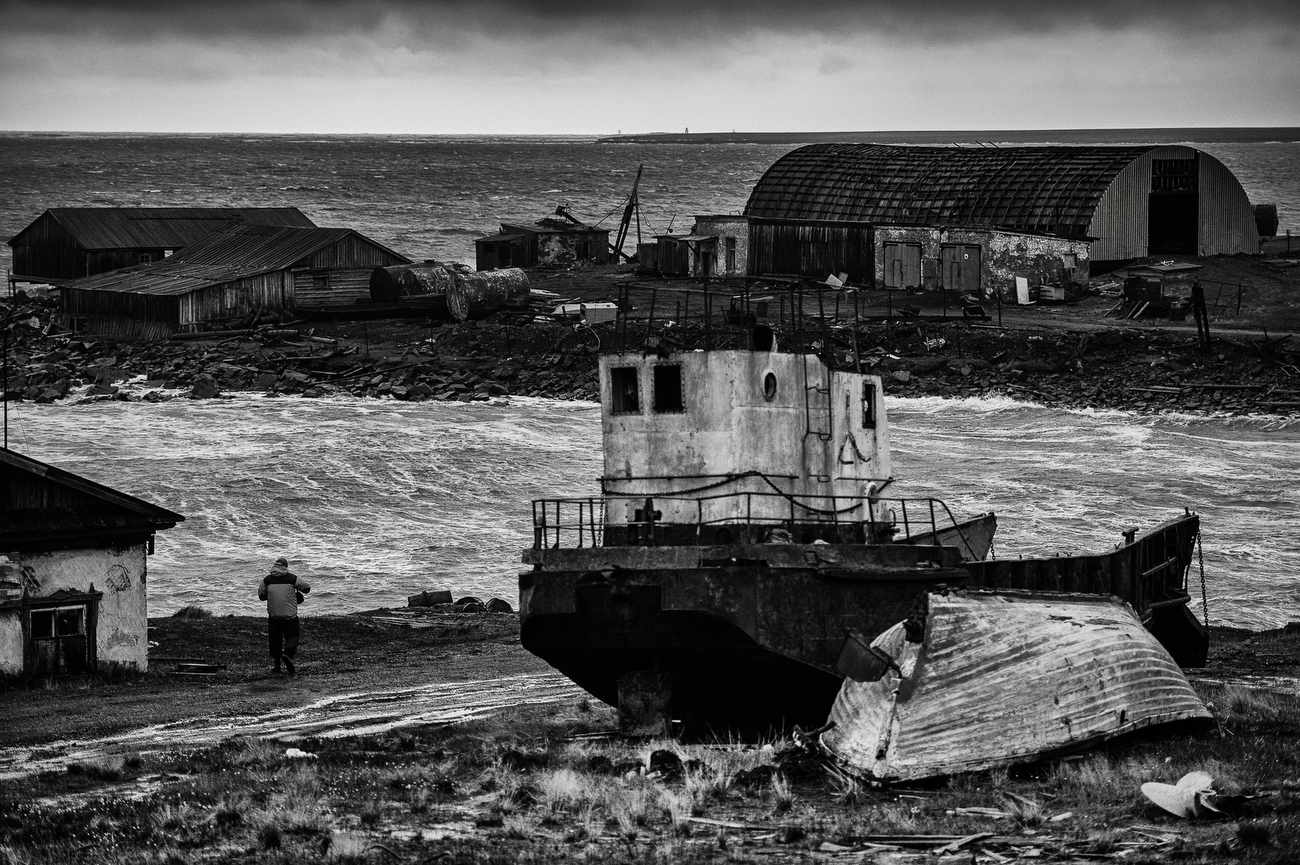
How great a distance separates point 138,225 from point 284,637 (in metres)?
59.8

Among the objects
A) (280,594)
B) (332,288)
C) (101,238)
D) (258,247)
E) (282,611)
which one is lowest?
(282,611)

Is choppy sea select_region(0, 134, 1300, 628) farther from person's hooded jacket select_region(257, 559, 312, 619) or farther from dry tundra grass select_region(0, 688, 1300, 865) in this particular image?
dry tundra grass select_region(0, 688, 1300, 865)

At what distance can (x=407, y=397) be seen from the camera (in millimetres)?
56469

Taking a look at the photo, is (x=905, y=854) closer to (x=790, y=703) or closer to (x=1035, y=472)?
(x=790, y=703)

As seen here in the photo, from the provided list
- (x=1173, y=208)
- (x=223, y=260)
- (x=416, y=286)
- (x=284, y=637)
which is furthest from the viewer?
(x=223, y=260)

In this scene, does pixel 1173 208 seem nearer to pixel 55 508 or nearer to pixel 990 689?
pixel 55 508

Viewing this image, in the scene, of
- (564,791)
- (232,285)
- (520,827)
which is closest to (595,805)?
(564,791)

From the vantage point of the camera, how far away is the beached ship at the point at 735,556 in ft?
64.3

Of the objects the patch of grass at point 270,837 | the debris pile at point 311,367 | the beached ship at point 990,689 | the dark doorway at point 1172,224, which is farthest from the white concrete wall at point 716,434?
the dark doorway at point 1172,224

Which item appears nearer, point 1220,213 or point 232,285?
point 232,285

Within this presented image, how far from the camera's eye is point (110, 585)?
23.8 metres

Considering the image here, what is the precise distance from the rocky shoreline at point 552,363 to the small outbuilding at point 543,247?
12.5m

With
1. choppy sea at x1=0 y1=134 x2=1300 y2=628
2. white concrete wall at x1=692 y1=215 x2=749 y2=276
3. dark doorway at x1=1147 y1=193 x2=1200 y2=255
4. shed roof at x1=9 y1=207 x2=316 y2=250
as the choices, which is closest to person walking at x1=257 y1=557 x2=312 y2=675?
choppy sea at x1=0 y1=134 x2=1300 y2=628

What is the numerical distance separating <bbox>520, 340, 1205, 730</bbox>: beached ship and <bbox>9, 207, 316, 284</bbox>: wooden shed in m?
59.0
